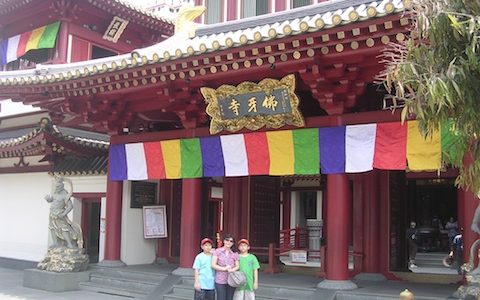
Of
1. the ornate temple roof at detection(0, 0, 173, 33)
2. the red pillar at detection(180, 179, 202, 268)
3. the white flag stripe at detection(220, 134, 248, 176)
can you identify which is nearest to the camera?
the white flag stripe at detection(220, 134, 248, 176)

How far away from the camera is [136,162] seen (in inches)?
464

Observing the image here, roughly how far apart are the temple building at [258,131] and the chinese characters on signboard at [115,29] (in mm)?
5714

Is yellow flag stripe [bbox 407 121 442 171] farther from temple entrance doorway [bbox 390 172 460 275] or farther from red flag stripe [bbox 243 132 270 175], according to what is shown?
temple entrance doorway [bbox 390 172 460 275]

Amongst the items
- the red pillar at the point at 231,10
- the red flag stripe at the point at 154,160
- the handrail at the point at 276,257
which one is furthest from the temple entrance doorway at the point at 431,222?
the red pillar at the point at 231,10

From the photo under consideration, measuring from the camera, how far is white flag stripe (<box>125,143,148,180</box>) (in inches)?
459

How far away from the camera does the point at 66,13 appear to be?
18656 mm

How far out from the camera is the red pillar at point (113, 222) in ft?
41.1

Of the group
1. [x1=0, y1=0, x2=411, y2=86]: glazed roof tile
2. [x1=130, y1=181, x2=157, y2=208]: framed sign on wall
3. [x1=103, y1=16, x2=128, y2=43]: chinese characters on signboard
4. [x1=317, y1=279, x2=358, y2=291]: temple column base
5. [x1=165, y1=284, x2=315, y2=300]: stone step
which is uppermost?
[x1=103, y1=16, x2=128, y2=43]: chinese characters on signboard

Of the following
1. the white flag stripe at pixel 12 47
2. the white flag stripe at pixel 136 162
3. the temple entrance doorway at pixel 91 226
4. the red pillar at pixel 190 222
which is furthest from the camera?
the white flag stripe at pixel 12 47

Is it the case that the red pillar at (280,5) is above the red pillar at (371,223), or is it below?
above

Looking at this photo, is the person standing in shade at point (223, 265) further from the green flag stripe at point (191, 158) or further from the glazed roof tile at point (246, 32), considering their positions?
the green flag stripe at point (191, 158)

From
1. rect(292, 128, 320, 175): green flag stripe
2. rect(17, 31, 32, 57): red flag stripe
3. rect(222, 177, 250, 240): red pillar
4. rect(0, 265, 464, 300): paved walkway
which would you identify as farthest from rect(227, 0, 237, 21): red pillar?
rect(17, 31, 32, 57): red flag stripe

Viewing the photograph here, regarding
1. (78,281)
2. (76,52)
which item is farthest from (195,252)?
(76,52)

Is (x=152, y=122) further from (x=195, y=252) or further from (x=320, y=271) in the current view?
(x=320, y=271)
